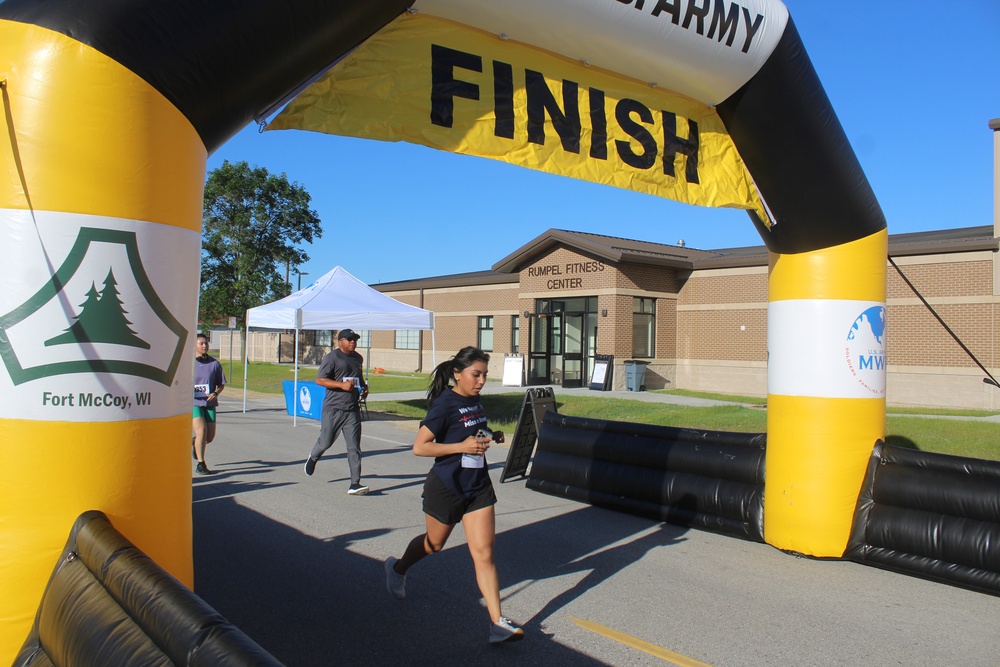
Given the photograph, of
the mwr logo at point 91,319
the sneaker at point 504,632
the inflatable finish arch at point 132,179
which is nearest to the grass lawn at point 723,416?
the sneaker at point 504,632

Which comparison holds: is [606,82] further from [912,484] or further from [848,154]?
[912,484]

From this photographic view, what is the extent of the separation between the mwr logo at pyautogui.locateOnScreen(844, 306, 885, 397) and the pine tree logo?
5410 mm

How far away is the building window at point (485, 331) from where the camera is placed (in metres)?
31.7

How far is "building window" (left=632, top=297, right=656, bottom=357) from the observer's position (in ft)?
81.7

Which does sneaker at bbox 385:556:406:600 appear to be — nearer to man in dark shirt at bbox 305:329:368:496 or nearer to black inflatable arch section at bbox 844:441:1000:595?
man in dark shirt at bbox 305:329:368:496

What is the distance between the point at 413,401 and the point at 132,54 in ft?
58.4

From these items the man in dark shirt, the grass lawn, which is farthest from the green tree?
the man in dark shirt

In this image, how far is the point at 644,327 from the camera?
25203 mm

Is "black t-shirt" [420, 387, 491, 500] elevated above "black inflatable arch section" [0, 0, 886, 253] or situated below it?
below

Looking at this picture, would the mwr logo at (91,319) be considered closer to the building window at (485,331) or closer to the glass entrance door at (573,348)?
the glass entrance door at (573,348)

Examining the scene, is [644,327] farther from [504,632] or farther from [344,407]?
[504,632]

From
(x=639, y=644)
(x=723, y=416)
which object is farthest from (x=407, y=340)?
(x=639, y=644)

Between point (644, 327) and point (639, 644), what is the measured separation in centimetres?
2127

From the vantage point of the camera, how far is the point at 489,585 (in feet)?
14.4
